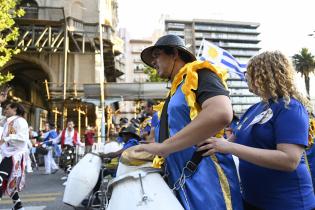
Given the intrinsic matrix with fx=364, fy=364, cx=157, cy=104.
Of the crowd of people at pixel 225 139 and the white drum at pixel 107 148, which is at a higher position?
the crowd of people at pixel 225 139

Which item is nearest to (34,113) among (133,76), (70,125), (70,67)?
(70,67)

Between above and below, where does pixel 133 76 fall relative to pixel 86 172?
above

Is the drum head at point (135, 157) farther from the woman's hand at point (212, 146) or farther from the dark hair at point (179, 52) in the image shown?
the dark hair at point (179, 52)

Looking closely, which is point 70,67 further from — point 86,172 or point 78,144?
point 86,172

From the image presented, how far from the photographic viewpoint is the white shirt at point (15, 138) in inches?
230

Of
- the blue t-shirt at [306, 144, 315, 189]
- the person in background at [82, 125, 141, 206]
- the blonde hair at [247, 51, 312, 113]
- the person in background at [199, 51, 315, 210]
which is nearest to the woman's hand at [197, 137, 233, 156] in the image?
the person in background at [199, 51, 315, 210]

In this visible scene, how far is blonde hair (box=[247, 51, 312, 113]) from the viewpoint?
6.63ft

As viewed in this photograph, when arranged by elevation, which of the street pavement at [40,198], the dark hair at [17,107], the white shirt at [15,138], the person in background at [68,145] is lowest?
the street pavement at [40,198]

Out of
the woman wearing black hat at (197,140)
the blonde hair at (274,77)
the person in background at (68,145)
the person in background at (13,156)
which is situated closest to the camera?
the woman wearing black hat at (197,140)

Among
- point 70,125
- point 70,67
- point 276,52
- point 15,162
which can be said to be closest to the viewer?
point 276,52

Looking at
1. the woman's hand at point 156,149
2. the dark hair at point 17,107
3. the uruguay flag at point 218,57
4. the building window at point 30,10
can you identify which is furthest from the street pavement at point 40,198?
the building window at point 30,10

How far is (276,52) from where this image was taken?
2111 mm

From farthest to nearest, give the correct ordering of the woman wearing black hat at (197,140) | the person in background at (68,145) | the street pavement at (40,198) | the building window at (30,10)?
the building window at (30,10)
the person in background at (68,145)
the street pavement at (40,198)
the woman wearing black hat at (197,140)

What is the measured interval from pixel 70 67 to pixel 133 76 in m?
55.6
